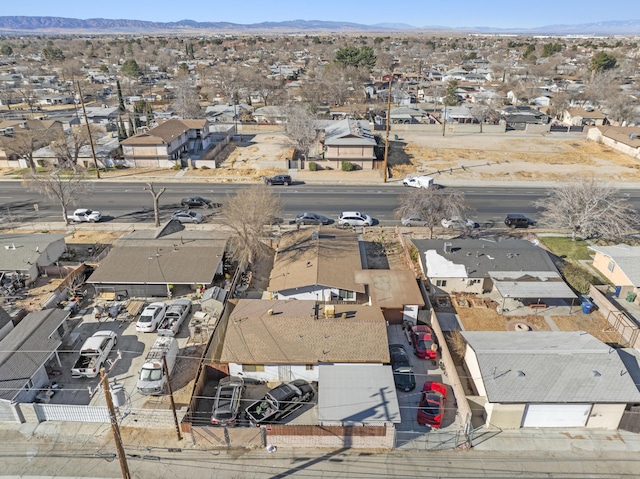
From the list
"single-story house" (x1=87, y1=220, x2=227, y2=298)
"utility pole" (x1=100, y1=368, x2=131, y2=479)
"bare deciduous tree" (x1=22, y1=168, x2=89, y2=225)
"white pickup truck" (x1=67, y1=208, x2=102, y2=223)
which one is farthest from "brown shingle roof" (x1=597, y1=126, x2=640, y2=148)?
"utility pole" (x1=100, y1=368, x2=131, y2=479)

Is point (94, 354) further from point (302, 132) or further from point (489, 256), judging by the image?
point (302, 132)

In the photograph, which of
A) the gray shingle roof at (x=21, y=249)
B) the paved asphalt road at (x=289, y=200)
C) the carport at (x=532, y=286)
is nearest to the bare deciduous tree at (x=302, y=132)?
the paved asphalt road at (x=289, y=200)

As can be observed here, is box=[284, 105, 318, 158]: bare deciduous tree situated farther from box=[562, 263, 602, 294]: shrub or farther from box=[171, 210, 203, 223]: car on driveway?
box=[562, 263, 602, 294]: shrub

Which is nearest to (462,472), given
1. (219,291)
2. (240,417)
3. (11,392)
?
(240,417)

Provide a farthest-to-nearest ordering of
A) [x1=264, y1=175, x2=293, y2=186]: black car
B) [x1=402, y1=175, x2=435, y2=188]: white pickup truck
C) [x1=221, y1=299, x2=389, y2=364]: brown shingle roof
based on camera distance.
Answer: [x1=264, y1=175, x2=293, y2=186]: black car → [x1=402, y1=175, x2=435, y2=188]: white pickup truck → [x1=221, y1=299, x2=389, y2=364]: brown shingle roof

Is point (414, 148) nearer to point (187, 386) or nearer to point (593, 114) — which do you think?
point (593, 114)

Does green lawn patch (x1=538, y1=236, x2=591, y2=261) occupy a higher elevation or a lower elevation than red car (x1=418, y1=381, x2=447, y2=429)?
lower
